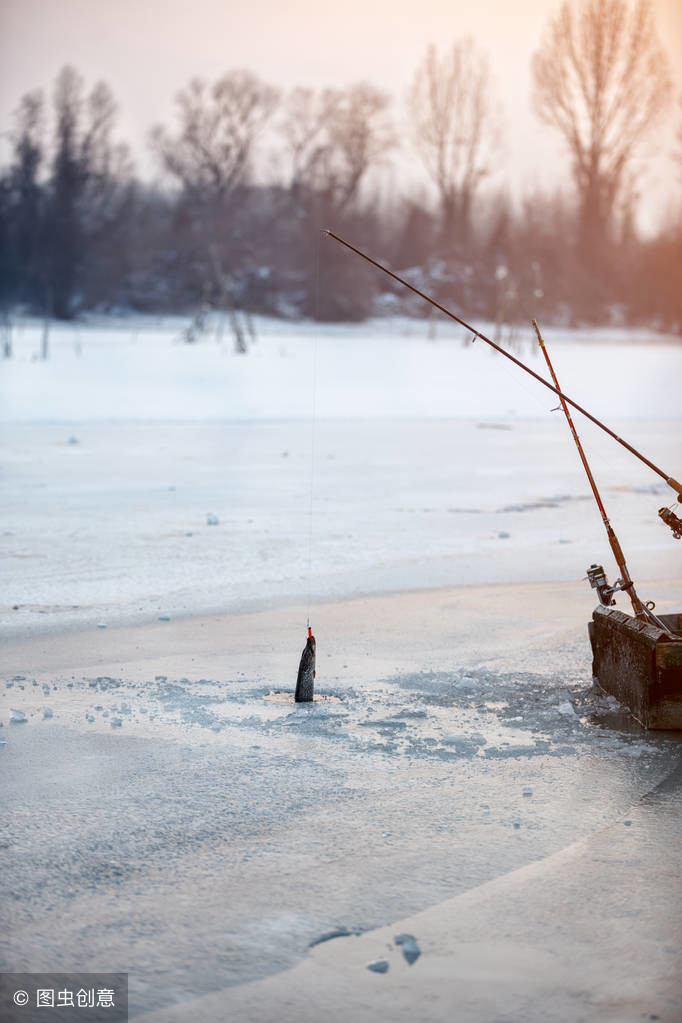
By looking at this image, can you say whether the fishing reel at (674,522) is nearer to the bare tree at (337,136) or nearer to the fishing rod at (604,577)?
the fishing rod at (604,577)

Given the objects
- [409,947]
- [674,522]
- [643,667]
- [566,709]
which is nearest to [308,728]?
[566,709]

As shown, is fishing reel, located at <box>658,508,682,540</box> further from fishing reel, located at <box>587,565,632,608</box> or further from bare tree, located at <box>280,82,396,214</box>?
bare tree, located at <box>280,82,396,214</box>

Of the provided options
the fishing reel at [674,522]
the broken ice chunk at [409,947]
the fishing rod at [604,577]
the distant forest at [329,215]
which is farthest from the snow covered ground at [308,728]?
the distant forest at [329,215]

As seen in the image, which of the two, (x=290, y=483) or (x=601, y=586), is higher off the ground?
(x=601, y=586)

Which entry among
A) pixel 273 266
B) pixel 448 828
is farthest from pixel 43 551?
pixel 273 266

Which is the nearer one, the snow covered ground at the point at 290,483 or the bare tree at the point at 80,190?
the snow covered ground at the point at 290,483

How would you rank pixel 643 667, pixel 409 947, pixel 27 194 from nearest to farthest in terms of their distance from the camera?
1. pixel 409 947
2. pixel 643 667
3. pixel 27 194

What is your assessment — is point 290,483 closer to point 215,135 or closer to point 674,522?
point 674,522

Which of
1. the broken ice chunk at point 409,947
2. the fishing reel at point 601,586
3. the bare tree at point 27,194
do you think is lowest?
the broken ice chunk at point 409,947

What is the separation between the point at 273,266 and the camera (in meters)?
47.3

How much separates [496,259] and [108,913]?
48.7 m

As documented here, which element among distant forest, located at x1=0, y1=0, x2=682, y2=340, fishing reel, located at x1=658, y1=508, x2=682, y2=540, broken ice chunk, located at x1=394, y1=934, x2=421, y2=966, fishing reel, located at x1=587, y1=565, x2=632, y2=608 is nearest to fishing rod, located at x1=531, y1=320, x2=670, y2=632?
fishing reel, located at x1=587, y1=565, x2=632, y2=608

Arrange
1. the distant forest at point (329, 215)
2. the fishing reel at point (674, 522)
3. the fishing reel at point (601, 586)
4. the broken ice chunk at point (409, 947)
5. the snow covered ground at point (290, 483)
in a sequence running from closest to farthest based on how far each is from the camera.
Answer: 1. the broken ice chunk at point (409, 947)
2. the fishing reel at point (674, 522)
3. the fishing reel at point (601, 586)
4. the snow covered ground at point (290, 483)
5. the distant forest at point (329, 215)

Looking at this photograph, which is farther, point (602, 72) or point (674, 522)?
point (602, 72)
